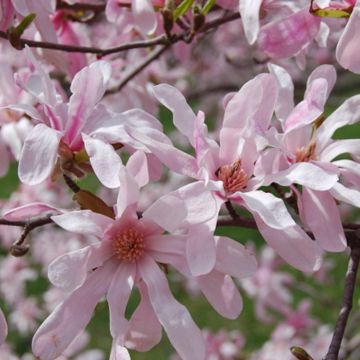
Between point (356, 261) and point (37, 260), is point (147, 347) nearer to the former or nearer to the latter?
point (356, 261)

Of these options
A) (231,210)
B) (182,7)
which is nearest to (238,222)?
(231,210)

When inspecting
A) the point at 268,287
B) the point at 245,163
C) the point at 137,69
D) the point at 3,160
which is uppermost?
the point at 245,163

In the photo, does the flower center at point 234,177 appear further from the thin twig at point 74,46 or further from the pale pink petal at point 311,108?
the thin twig at point 74,46

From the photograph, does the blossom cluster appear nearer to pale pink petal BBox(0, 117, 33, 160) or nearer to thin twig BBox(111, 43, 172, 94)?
pale pink petal BBox(0, 117, 33, 160)

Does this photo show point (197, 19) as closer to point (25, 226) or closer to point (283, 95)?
point (283, 95)

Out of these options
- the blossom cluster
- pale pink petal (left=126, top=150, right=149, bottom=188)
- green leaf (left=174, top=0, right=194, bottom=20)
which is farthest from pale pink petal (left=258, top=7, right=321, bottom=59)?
pale pink petal (left=126, top=150, right=149, bottom=188)
